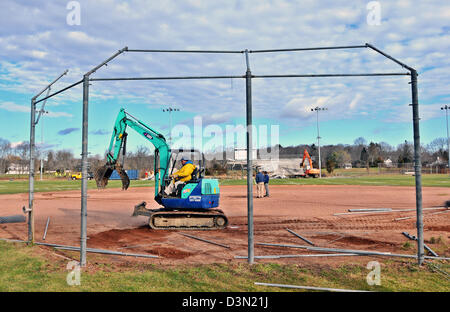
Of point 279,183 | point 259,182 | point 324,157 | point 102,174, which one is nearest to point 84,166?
point 102,174

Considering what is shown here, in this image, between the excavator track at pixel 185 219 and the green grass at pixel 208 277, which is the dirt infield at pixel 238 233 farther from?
the green grass at pixel 208 277

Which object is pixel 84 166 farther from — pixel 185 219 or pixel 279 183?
pixel 279 183

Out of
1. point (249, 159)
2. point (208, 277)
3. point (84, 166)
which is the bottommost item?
point (208, 277)

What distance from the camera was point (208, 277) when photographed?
6746 millimetres

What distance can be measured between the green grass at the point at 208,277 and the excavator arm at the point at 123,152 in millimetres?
4156

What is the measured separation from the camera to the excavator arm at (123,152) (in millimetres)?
11641

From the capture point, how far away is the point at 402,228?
12359 millimetres

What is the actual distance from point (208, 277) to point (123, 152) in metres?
6.99

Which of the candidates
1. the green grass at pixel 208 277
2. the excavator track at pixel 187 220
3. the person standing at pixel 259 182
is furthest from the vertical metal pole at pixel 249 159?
the person standing at pixel 259 182

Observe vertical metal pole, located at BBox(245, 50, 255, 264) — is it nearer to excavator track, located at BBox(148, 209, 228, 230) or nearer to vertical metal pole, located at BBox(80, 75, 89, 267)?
vertical metal pole, located at BBox(80, 75, 89, 267)

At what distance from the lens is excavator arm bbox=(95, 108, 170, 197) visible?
11.6 metres

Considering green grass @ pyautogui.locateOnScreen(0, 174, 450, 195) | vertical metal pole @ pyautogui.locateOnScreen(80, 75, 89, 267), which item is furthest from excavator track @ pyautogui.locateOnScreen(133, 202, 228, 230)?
green grass @ pyautogui.locateOnScreen(0, 174, 450, 195)
